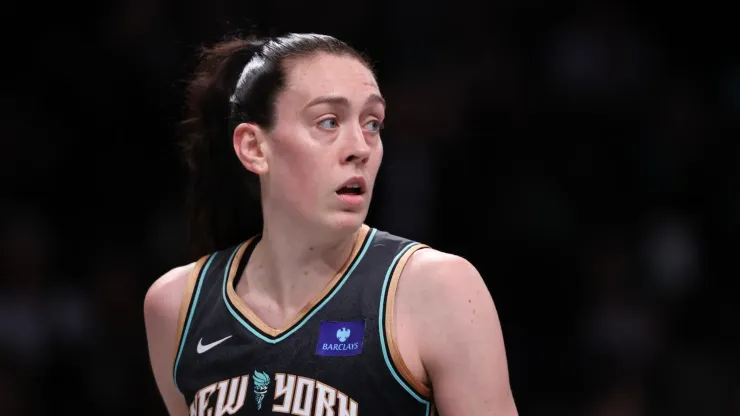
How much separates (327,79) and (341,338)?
0.57m

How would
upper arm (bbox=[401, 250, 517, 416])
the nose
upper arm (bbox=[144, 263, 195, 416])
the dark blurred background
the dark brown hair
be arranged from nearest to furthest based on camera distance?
upper arm (bbox=[401, 250, 517, 416]) < the nose < the dark brown hair < upper arm (bbox=[144, 263, 195, 416]) < the dark blurred background

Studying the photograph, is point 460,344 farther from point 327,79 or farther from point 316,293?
point 327,79

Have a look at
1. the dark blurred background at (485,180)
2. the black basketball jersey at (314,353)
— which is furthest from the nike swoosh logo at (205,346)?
the dark blurred background at (485,180)

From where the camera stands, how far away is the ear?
216cm

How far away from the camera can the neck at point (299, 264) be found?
7.07ft

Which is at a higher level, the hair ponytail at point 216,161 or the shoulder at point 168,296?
the hair ponytail at point 216,161

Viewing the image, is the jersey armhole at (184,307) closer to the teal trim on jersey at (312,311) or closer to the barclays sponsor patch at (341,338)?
the teal trim on jersey at (312,311)

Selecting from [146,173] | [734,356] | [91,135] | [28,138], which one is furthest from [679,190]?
[28,138]

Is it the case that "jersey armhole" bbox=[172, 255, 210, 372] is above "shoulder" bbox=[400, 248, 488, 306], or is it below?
below

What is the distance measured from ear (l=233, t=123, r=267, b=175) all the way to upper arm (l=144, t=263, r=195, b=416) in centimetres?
34

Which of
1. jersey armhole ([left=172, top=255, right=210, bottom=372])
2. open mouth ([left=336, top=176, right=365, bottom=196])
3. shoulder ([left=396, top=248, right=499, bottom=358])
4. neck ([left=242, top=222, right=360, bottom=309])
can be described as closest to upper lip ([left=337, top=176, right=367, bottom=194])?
open mouth ([left=336, top=176, right=365, bottom=196])

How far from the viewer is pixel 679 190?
4121mm

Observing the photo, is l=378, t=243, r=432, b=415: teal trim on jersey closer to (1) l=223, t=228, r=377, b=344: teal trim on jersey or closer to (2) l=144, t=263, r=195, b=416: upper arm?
(1) l=223, t=228, r=377, b=344: teal trim on jersey

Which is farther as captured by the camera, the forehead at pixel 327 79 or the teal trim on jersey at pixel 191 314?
the teal trim on jersey at pixel 191 314
